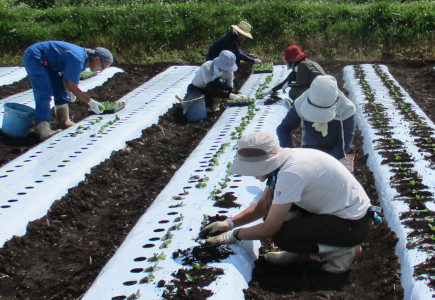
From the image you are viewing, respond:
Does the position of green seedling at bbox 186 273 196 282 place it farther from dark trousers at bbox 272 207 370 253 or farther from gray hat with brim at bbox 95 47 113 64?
gray hat with brim at bbox 95 47 113 64

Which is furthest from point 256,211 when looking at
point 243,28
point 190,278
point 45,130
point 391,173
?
point 243,28

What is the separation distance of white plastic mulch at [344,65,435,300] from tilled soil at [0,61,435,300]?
9cm

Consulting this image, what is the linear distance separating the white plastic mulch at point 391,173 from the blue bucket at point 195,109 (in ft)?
6.91

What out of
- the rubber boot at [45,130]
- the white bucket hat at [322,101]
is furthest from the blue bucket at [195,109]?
the white bucket hat at [322,101]

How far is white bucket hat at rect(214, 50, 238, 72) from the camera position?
24.0 ft

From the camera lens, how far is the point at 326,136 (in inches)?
179

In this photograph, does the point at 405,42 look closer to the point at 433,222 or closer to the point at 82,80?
the point at 82,80

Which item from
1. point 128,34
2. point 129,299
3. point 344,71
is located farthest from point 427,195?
point 128,34

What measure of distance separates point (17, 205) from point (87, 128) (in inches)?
90.4

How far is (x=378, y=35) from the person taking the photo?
13516 millimetres

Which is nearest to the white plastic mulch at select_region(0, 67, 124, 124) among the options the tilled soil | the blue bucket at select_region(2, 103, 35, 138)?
the blue bucket at select_region(2, 103, 35, 138)

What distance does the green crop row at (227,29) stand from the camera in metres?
13.5

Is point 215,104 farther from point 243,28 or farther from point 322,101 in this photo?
point 322,101

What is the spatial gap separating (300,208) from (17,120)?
14.3 ft
